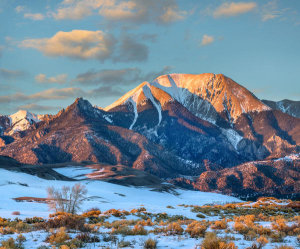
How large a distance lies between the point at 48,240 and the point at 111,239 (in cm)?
359

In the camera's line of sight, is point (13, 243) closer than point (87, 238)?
Yes

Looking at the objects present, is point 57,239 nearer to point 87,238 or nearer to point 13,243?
point 87,238

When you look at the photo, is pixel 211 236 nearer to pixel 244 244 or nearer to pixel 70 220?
pixel 244 244

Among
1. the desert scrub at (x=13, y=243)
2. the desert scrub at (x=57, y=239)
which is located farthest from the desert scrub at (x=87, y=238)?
the desert scrub at (x=13, y=243)

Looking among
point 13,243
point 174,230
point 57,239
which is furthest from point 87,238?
point 174,230

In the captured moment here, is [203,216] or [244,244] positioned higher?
[244,244]

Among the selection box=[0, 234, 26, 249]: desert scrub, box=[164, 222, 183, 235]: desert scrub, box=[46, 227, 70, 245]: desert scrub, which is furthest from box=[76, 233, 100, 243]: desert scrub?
box=[164, 222, 183, 235]: desert scrub

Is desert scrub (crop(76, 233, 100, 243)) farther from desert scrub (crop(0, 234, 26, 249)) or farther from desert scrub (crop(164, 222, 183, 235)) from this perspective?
desert scrub (crop(164, 222, 183, 235))

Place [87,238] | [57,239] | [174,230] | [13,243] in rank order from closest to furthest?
[13,243], [57,239], [87,238], [174,230]

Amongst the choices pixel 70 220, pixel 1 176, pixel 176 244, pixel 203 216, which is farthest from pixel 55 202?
pixel 1 176

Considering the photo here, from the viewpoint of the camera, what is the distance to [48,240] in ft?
58.9

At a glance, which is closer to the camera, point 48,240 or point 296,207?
point 48,240

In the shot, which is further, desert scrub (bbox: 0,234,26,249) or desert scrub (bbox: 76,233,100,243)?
desert scrub (bbox: 76,233,100,243)

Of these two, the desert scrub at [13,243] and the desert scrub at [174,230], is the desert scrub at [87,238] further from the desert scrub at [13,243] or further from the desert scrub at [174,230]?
the desert scrub at [174,230]
